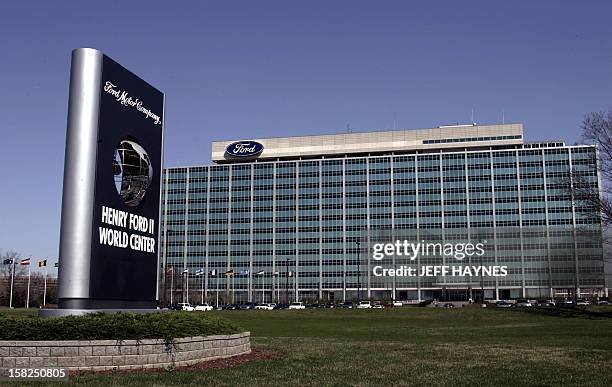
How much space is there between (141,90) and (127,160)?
10.8 ft

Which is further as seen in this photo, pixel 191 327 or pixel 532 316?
pixel 532 316

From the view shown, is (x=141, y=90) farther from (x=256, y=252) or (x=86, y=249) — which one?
(x=256, y=252)

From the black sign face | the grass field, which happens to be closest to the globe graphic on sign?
the black sign face

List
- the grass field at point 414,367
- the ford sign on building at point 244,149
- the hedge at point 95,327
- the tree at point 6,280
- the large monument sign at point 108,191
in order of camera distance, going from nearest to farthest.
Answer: the grass field at point 414,367 < the hedge at point 95,327 < the large monument sign at point 108,191 < the tree at point 6,280 < the ford sign on building at point 244,149

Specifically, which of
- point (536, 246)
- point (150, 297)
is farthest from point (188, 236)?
point (150, 297)

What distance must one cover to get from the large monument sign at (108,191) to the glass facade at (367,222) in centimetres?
11812

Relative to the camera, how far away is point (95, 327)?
17281mm

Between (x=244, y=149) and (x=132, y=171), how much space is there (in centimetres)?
14079

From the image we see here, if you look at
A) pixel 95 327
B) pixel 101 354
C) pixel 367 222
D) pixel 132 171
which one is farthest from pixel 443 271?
pixel 101 354

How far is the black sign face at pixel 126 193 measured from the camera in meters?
23.5

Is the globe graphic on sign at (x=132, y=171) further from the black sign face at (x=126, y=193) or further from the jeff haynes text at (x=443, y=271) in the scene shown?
the jeff haynes text at (x=443, y=271)

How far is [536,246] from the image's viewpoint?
14362cm

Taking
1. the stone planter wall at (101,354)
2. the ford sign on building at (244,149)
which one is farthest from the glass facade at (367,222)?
the stone planter wall at (101,354)

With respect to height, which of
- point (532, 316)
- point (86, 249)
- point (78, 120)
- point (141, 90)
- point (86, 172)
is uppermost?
point (141, 90)
